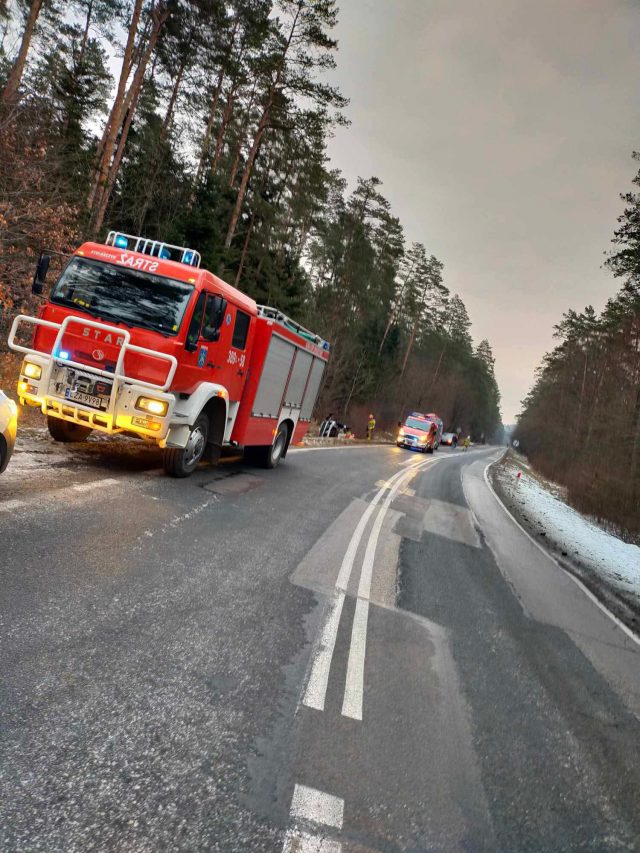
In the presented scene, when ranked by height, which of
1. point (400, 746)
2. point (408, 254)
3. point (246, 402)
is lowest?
point (400, 746)

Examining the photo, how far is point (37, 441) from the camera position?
815 cm

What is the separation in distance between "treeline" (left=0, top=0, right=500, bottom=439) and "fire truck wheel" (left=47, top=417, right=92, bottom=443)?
453cm

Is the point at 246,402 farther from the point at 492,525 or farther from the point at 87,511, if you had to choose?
the point at 492,525

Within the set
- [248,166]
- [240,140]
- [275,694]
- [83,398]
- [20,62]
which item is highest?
[240,140]

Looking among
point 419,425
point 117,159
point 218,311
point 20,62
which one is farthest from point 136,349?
Result: point 419,425

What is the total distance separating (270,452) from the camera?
11609 mm

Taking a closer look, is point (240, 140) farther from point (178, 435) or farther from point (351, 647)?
point (351, 647)

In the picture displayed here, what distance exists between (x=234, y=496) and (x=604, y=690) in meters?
5.42

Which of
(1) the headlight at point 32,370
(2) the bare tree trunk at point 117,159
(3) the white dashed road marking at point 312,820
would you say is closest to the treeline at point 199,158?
(2) the bare tree trunk at point 117,159

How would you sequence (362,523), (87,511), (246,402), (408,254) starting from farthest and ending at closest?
(408,254)
(246,402)
(362,523)
(87,511)

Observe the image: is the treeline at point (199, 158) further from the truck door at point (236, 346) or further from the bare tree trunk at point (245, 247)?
the truck door at point (236, 346)

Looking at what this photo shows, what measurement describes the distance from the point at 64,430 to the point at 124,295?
2576mm

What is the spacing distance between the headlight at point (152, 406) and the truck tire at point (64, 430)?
2312 mm

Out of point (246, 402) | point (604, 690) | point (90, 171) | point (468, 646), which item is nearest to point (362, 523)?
Answer: point (246, 402)
